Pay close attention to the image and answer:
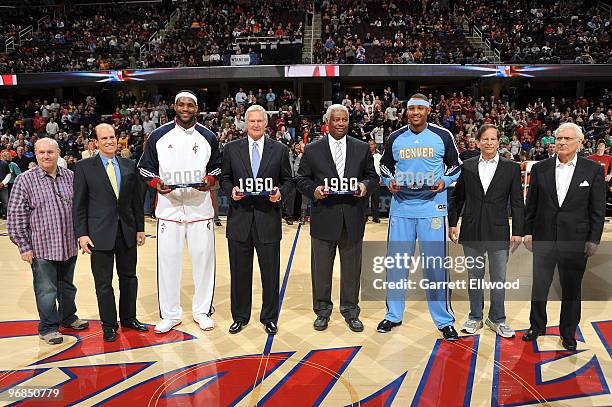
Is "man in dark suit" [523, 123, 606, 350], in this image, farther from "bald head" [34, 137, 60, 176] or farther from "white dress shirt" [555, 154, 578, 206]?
"bald head" [34, 137, 60, 176]

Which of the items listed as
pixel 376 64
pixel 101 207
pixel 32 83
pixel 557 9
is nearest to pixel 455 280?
pixel 101 207

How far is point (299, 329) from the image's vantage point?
4.27m

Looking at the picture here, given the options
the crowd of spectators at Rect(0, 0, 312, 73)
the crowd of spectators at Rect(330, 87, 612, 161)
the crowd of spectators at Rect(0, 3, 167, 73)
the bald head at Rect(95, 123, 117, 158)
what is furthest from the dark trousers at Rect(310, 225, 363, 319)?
the crowd of spectators at Rect(0, 3, 167, 73)

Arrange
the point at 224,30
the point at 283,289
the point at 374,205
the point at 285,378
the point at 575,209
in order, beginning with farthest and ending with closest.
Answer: the point at 224,30 → the point at 374,205 → the point at 283,289 → the point at 575,209 → the point at 285,378

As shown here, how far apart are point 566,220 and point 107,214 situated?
3.62 meters

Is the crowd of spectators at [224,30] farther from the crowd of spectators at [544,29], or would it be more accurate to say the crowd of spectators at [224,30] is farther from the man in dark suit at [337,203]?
the man in dark suit at [337,203]

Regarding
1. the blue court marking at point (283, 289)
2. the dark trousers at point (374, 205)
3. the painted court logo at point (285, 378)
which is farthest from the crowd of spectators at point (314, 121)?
the painted court logo at point (285, 378)

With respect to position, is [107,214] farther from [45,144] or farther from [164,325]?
[164,325]

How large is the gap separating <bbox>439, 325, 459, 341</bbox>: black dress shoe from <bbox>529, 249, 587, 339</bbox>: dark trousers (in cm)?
65

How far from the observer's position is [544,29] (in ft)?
66.3

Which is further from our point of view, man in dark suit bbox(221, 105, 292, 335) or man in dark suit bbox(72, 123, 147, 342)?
man in dark suit bbox(221, 105, 292, 335)

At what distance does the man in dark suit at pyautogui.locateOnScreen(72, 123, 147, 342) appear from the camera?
12.8ft

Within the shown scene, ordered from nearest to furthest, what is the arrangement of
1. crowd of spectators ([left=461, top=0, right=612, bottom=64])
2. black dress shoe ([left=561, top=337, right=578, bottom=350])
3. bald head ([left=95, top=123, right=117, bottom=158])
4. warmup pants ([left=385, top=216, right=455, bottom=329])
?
black dress shoe ([left=561, top=337, right=578, bottom=350]), bald head ([left=95, top=123, right=117, bottom=158]), warmup pants ([left=385, top=216, right=455, bottom=329]), crowd of spectators ([left=461, top=0, right=612, bottom=64])

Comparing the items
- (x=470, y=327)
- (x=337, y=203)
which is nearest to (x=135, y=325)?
(x=337, y=203)
